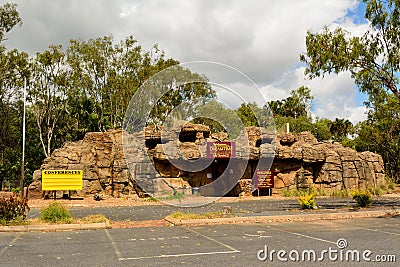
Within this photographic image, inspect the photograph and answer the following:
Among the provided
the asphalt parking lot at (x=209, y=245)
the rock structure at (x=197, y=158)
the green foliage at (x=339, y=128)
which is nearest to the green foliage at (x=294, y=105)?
the green foliage at (x=339, y=128)

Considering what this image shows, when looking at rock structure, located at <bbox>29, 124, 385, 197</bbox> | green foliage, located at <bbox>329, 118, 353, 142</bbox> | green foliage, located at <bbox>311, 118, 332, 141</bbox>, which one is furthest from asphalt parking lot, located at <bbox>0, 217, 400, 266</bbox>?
green foliage, located at <bbox>329, 118, 353, 142</bbox>

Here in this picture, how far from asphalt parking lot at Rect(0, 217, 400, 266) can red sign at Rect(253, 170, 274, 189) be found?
606 inches

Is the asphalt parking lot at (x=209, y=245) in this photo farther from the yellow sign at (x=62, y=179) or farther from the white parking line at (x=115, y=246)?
the yellow sign at (x=62, y=179)

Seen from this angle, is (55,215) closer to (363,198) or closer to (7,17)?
(363,198)

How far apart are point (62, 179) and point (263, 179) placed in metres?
13.1

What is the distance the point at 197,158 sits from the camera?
28125mm

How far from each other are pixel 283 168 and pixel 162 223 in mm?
17609

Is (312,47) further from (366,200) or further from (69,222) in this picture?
(69,222)

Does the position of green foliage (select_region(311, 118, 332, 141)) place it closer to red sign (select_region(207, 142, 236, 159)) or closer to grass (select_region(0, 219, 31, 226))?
red sign (select_region(207, 142, 236, 159))

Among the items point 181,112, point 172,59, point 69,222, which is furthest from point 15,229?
point 172,59

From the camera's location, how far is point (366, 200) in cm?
1828

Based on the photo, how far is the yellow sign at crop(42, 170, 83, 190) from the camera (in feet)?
84.2

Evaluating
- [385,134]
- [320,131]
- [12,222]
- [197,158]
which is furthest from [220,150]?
[320,131]

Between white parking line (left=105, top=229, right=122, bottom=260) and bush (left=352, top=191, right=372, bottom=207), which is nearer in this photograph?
white parking line (left=105, top=229, right=122, bottom=260)
